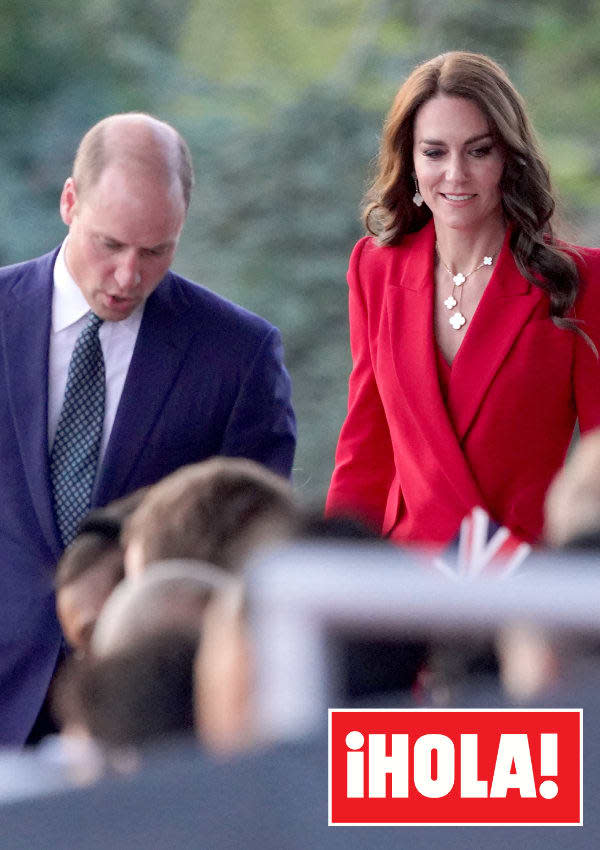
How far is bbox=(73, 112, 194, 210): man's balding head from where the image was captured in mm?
2873

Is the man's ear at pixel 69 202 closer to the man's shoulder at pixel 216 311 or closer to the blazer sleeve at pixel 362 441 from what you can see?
the man's shoulder at pixel 216 311

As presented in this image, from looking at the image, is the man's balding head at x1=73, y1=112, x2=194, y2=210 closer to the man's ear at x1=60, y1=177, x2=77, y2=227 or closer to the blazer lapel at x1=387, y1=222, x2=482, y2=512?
the man's ear at x1=60, y1=177, x2=77, y2=227

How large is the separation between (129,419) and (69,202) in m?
0.43

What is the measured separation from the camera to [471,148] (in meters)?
2.51

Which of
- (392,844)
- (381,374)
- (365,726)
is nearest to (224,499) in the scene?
(365,726)

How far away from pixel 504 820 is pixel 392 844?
0.25ft

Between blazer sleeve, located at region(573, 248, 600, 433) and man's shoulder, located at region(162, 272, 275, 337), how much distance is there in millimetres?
652

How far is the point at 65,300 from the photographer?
9.32 feet

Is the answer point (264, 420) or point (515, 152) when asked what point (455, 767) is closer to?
point (515, 152)

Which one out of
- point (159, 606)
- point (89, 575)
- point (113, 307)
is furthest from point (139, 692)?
point (113, 307)

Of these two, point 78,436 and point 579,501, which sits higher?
point 78,436

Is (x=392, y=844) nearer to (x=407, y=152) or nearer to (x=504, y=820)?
(x=504, y=820)

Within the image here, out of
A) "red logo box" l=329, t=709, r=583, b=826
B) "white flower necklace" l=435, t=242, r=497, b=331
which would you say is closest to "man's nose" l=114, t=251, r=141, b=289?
"white flower necklace" l=435, t=242, r=497, b=331

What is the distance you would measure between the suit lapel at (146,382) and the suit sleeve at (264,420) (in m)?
0.13
